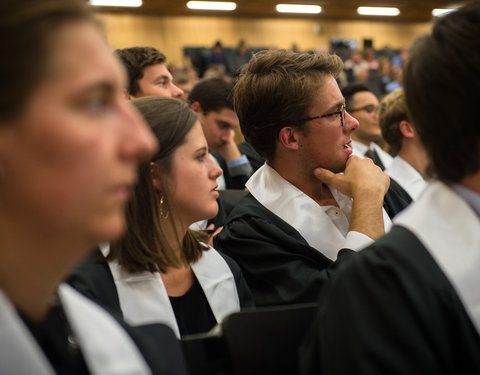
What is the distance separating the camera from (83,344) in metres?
1.22

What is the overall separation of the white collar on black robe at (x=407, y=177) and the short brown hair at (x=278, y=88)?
1.65 metres

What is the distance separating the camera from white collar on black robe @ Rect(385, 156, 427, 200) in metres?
4.07

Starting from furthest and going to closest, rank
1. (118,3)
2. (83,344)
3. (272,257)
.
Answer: (118,3)
(272,257)
(83,344)

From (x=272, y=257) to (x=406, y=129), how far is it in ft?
8.15

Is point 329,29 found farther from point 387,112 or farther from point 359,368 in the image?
point 359,368

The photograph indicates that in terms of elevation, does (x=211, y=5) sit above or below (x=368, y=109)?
above

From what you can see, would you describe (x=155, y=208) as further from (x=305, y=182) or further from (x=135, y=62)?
(x=135, y=62)

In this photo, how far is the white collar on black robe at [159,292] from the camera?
2129 millimetres

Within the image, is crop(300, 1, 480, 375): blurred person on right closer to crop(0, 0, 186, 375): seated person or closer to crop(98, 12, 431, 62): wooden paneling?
crop(0, 0, 186, 375): seated person

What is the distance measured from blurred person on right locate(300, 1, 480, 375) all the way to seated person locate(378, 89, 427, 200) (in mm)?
2657

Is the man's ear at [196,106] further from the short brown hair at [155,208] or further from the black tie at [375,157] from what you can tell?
the short brown hair at [155,208]

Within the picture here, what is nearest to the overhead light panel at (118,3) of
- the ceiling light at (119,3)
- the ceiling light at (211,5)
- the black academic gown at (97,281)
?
the ceiling light at (119,3)

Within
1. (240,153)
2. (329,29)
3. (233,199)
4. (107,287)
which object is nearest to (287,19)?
(329,29)

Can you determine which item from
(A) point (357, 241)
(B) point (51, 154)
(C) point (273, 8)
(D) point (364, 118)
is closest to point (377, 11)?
(C) point (273, 8)
